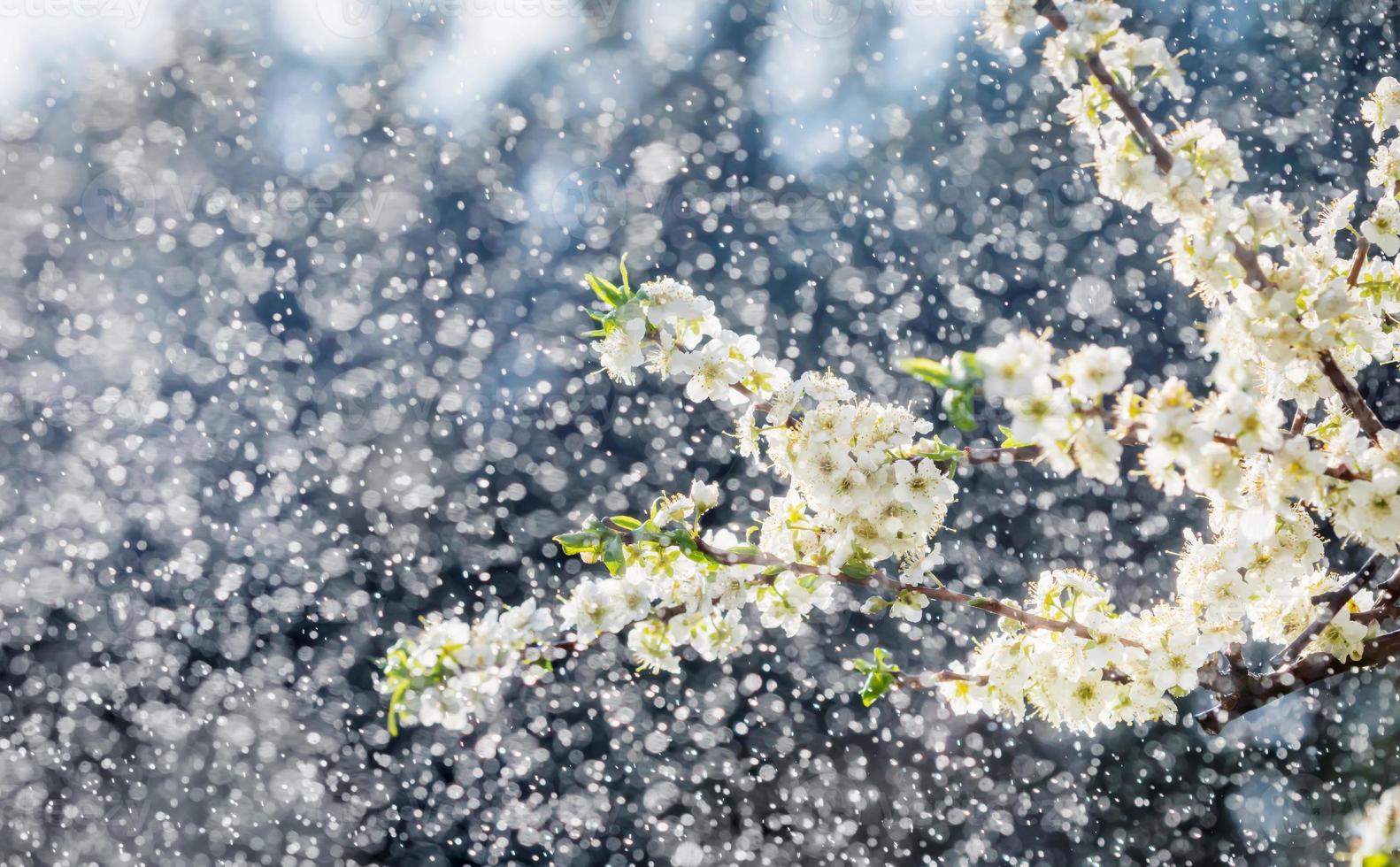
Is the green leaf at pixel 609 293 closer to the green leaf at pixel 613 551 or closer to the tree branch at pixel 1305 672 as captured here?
the green leaf at pixel 613 551

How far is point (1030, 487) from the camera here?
3.57 meters

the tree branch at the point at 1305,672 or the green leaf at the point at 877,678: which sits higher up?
the green leaf at the point at 877,678

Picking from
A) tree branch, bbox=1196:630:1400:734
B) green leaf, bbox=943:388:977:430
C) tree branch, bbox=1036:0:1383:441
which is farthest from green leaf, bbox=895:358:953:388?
tree branch, bbox=1196:630:1400:734

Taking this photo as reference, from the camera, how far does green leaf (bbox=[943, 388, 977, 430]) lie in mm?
→ 519

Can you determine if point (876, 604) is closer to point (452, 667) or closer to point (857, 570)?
point (857, 570)

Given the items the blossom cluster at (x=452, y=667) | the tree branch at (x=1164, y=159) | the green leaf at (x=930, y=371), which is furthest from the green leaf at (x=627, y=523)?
the tree branch at (x=1164, y=159)

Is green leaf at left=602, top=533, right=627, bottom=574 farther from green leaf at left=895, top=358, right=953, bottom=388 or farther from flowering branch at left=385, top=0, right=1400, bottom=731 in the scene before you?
green leaf at left=895, top=358, right=953, bottom=388

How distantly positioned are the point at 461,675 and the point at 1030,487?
320cm

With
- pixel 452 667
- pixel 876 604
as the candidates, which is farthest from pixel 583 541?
pixel 876 604

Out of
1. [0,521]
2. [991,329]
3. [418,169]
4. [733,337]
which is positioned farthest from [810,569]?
[0,521]

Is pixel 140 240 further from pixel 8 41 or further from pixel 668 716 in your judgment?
pixel 668 716

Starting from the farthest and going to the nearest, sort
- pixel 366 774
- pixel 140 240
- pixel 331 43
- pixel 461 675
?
pixel 331 43 → pixel 140 240 → pixel 366 774 → pixel 461 675

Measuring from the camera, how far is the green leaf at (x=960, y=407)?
0.52 m

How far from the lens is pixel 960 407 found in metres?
0.53
